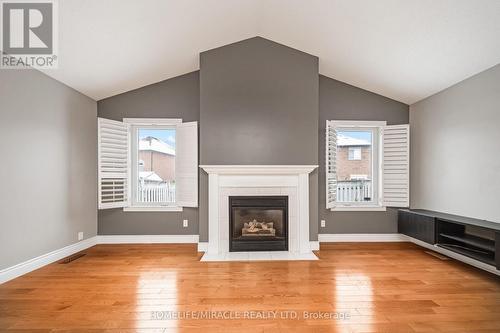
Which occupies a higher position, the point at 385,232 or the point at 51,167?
the point at 51,167

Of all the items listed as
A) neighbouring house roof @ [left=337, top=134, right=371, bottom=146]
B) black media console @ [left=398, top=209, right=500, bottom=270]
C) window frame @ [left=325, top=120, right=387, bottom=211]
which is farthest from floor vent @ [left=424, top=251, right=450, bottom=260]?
neighbouring house roof @ [left=337, top=134, right=371, bottom=146]

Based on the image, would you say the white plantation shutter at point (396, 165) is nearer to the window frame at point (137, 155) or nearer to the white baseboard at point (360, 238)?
the white baseboard at point (360, 238)

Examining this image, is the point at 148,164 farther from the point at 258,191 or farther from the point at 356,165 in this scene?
the point at 356,165

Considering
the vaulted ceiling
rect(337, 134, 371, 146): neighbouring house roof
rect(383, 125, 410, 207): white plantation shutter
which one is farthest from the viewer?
rect(337, 134, 371, 146): neighbouring house roof

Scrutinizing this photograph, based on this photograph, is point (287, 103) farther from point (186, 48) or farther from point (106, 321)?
point (106, 321)

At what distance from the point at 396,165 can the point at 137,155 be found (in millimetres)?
4860

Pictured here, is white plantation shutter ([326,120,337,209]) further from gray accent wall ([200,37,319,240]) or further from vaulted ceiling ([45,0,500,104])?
vaulted ceiling ([45,0,500,104])

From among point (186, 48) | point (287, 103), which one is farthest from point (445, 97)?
point (186, 48)

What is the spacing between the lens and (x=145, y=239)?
4.62m

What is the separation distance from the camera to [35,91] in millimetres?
3314

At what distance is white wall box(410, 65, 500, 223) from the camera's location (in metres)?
3.20

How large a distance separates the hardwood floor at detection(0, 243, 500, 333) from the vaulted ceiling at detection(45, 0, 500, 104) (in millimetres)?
2740

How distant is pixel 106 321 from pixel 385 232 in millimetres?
4577

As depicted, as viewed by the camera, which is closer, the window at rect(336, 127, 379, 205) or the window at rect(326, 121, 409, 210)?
the window at rect(326, 121, 409, 210)
